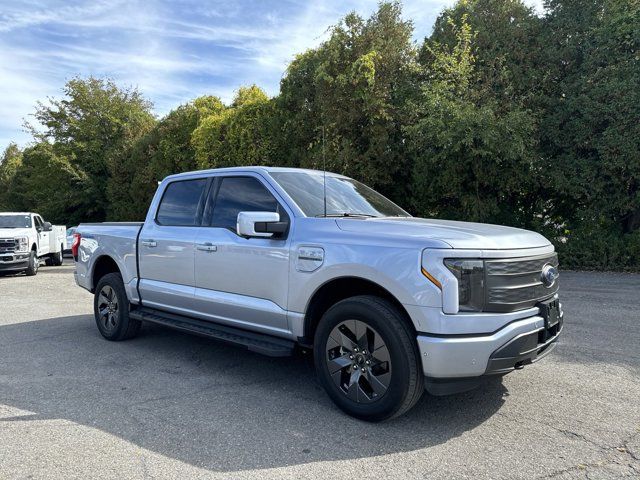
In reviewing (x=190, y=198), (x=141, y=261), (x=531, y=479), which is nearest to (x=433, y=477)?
(x=531, y=479)

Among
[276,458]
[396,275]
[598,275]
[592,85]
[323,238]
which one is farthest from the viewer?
[592,85]

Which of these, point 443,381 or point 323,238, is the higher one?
point 323,238

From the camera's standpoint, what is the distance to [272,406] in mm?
4137

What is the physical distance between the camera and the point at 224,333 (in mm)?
4730

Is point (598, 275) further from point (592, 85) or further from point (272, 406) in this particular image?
point (272, 406)

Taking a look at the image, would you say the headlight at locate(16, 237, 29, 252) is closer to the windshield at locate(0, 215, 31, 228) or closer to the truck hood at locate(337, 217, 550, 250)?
the windshield at locate(0, 215, 31, 228)

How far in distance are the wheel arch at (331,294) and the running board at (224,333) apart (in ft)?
0.70

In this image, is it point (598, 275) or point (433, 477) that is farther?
point (598, 275)

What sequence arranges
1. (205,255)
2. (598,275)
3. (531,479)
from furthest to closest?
(598,275) → (205,255) → (531,479)

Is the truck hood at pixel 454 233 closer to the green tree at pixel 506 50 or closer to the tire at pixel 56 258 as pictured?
the green tree at pixel 506 50

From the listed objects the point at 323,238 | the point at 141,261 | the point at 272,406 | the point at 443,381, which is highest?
the point at 323,238

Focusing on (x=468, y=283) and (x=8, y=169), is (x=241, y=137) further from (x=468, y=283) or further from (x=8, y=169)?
(x=8, y=169)

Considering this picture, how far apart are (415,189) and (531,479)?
39.5ft

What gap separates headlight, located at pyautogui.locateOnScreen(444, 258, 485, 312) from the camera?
3.39 m
